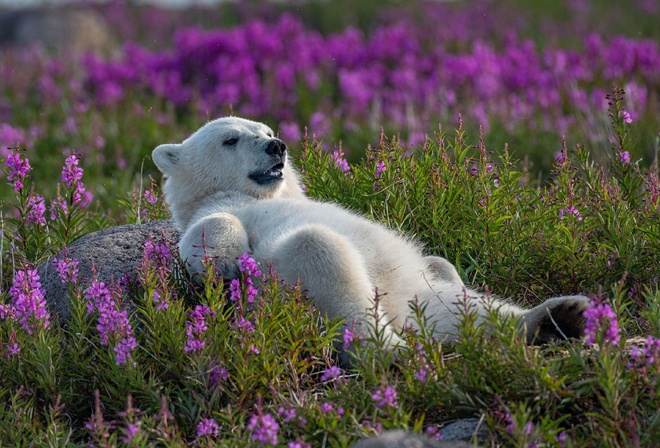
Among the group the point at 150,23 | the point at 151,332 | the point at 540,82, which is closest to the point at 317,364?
the point at 151,332

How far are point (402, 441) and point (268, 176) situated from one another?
239 cm

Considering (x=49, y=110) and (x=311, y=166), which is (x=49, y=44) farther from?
(x=311, y=166)

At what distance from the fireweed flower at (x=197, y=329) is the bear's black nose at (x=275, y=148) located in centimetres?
151

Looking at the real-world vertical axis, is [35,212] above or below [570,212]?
below

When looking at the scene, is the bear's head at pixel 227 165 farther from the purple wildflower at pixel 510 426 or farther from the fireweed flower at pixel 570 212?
the purple wildflower at pixel 510 426

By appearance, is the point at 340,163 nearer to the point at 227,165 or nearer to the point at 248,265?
the point at 227,165

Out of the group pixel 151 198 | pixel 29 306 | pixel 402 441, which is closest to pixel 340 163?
pixel 151 198

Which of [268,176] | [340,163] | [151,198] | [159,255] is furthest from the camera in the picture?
[151,198]

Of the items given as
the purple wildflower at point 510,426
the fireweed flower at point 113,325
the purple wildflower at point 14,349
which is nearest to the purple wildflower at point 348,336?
the purple wildflower at point 510,426

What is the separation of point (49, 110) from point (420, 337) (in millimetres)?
11293

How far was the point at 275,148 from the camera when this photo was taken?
508 cm

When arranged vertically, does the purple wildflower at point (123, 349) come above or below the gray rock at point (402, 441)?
below

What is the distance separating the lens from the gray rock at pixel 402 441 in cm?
287

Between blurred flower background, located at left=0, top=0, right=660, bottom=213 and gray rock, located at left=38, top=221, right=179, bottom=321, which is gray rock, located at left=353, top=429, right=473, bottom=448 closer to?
gray rock, located at left=38, top=221, right=179, bottom=321
